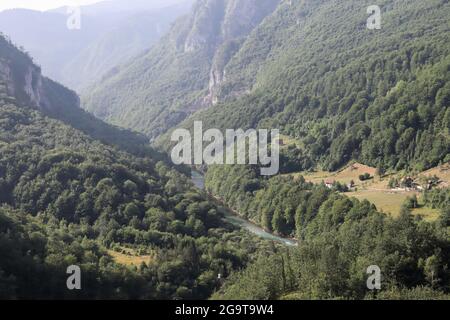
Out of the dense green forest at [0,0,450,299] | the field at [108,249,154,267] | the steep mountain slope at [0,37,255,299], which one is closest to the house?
the dense green forest at [0,0,450,299]

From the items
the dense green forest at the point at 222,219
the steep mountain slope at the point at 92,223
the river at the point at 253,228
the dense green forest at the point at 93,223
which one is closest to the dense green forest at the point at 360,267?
the dense green forest at the point at 222,219

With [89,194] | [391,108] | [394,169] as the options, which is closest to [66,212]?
[89,194]

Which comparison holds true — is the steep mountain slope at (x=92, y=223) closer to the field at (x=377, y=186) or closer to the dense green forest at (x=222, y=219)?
the dense green forest at (x=222, y=219)

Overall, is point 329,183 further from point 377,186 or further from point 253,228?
point 253,228

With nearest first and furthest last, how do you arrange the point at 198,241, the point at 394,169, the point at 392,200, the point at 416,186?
1. the point at 198,241
2. the point at 392,200
3. the point at 416,186
4. the point at 394,169

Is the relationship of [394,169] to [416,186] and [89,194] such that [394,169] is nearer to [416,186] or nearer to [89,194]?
[416,186]

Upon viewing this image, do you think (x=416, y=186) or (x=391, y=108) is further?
(x=391, y=108)

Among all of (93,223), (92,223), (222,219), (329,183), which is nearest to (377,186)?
(329,183)

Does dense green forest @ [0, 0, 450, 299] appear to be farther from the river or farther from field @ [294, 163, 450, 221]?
field @ [294, 163, 450, 221]
